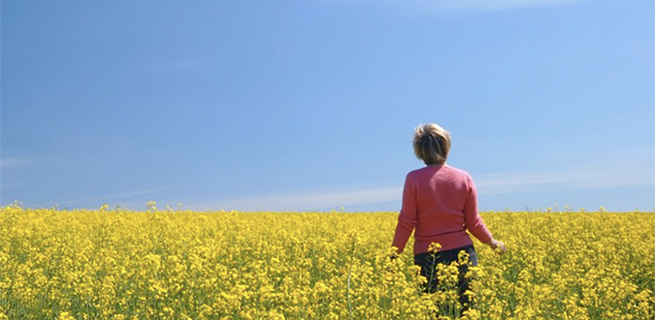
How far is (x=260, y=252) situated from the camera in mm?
7555

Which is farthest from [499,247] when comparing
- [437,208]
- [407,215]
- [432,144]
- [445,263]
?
[432,144]

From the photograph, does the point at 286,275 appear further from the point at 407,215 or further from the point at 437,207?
the point at 437,207

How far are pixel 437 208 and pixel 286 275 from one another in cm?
201

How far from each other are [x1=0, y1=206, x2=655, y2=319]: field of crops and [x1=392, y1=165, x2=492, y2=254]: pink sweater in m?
0.31

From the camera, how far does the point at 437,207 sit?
4.77m

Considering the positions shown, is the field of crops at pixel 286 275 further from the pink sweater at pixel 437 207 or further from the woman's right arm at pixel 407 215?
the pink sweater at pixel 437 207

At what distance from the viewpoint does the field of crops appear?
4.28 metres

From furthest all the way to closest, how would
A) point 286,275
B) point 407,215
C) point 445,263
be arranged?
1. point 286,275
2. point 407,215
3. point 445,263

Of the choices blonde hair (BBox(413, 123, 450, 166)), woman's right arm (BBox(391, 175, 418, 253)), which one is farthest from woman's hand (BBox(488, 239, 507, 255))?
blonde hair (BBox(413, 123, 450, 166))

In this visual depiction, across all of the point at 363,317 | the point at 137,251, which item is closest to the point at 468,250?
the point at 363,317

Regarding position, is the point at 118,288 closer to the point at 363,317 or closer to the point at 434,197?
the point at 363,317

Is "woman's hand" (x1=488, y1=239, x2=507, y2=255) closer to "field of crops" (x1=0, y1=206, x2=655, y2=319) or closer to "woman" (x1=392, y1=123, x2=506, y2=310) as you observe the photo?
"woman" (x1=392, y1=123, x2=506, y2=310)

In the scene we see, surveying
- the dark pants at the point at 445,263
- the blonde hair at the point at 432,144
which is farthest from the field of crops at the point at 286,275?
the blonde hair at the point at 432,144

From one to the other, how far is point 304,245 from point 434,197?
3453 millimetres
